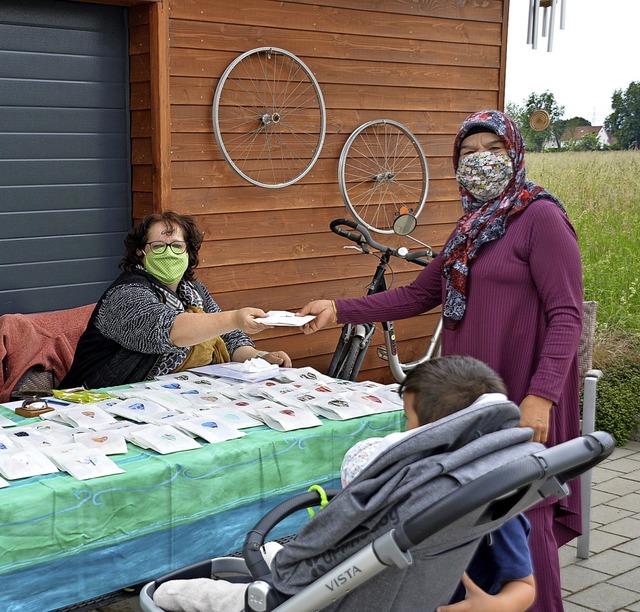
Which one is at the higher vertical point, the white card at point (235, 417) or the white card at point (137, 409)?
the white card at point (137, 409)

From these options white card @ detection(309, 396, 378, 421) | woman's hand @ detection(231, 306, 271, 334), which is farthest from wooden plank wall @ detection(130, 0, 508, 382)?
white card @ detection(309, 396, 378, 421)

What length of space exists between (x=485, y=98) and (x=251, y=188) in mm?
2228

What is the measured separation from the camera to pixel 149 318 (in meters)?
3.85

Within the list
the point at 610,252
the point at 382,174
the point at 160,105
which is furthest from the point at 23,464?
the point at 610,252

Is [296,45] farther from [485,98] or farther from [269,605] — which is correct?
[269,605]

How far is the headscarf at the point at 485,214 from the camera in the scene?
10.0ft

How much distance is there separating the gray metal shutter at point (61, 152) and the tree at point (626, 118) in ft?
19.8

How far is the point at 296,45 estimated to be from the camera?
5836 millimetres

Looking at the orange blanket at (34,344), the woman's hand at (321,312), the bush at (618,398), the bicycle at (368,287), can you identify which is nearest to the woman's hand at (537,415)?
the woman's hand at (321,312)

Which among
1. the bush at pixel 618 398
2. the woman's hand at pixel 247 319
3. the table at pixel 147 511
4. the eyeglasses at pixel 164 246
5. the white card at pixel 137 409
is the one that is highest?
the eyeglasses at pixel 164 246

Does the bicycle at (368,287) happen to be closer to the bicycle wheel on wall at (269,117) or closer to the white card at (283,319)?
the bicycle wheel on wall at (269,117)

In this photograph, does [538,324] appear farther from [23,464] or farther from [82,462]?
[23,464]

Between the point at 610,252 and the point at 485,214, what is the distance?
6.06m

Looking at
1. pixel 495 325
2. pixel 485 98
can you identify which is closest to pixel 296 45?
pixel 485 98
